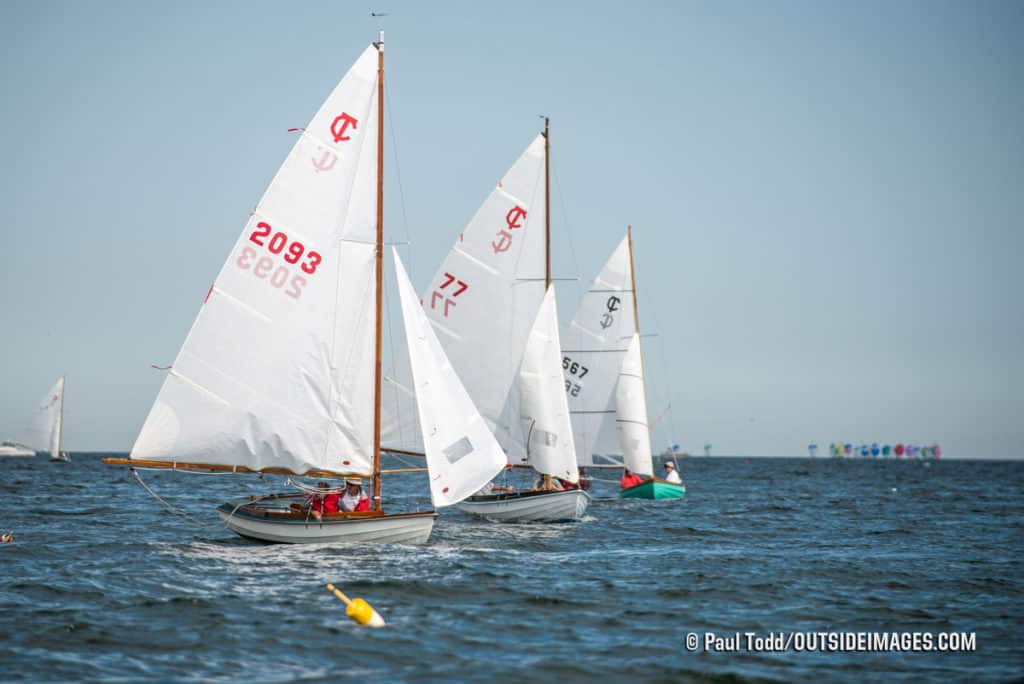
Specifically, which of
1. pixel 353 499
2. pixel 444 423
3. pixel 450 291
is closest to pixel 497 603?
pixel 353 499

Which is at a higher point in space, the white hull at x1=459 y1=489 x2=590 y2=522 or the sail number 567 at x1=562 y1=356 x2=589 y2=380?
the sail number 567 at x1=562 y1=356 x2=589 y2=380

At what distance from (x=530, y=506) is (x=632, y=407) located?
18.9 metres

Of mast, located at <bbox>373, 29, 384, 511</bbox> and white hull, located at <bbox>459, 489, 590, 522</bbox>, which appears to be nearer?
mast, located at <bbox>373, 29, 384, 511</bbox>

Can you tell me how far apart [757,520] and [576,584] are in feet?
75.3

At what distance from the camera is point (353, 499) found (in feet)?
83.6

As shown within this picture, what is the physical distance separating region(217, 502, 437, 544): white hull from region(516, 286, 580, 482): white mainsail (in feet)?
34.7

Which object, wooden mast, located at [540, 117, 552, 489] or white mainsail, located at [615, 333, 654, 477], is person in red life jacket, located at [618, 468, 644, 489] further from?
wooden mast, located at [540, 117, 552, 489]

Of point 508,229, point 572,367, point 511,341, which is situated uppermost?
point 508,229

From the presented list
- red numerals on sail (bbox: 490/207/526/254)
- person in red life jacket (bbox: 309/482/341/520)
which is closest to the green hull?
red numerals on sail (bbox: 490/207/526/254)

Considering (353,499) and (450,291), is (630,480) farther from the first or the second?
(353,499)

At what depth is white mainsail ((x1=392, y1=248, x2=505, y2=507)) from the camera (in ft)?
85.8

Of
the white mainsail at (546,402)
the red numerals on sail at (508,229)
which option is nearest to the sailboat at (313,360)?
the white mainsail at (546,402)

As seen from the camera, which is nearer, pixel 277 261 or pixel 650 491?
pixel 277 261

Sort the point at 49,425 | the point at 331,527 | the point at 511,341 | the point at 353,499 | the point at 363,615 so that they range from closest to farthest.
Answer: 1. the point at 363,615
2. the point at 331,527
3. the point at 353,499
4. the point at 511,341
5. the point at 49,425
